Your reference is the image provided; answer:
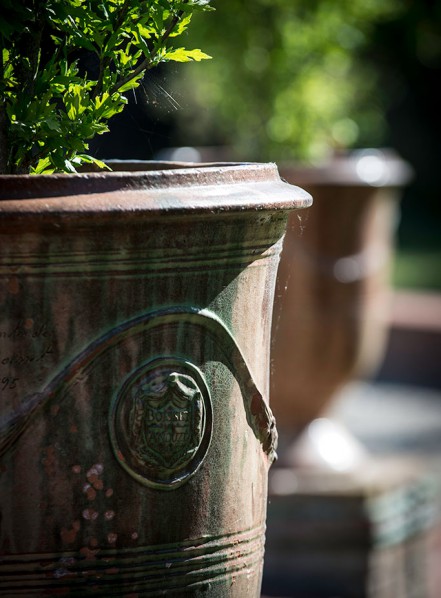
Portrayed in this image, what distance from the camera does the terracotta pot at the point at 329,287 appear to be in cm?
469

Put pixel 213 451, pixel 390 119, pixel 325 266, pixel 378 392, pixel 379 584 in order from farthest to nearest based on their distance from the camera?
pixel 390 119
pixel 378 392
pixel 325 266
pixel 379 584
pixel 213 451

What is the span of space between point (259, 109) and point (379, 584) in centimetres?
221

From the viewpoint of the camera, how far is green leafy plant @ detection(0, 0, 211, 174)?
168 centimetres

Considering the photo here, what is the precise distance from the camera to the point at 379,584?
4.27 m

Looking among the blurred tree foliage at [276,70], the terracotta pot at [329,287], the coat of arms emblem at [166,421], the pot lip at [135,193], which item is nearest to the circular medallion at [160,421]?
the coat of arms emblem at [166,421]

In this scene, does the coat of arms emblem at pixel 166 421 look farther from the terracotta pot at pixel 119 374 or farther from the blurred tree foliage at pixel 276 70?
the blurred tree foliage at pixel 276 70

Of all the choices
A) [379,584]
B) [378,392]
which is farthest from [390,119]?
[379,584]

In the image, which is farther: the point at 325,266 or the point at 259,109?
the point at 259,109

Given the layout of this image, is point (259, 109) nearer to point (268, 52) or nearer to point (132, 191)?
point (268, 52)

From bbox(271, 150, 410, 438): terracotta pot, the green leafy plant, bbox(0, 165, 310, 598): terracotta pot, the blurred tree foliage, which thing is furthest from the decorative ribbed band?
the blurred tree foliage

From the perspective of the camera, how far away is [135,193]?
156 centimetres

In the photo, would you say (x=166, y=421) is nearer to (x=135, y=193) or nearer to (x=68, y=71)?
(x=135, y=193)

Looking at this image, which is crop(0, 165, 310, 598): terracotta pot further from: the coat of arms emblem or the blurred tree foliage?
the blurred tree foliage

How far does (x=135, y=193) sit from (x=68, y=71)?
0.87 ft
